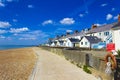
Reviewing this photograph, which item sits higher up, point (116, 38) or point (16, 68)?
point (116, 38)

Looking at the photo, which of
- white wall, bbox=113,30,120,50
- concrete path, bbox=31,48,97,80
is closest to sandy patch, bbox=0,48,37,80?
concrete path, bbox=31,48,97,80

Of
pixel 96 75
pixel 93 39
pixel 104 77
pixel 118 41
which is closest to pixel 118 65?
pixel 104 77

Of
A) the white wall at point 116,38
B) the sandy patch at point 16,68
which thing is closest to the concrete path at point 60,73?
the sandy patch at point 16,68

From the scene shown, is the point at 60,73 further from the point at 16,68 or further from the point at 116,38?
the point at 116,38

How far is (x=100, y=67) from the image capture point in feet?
34.9

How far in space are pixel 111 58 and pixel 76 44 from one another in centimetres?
6842

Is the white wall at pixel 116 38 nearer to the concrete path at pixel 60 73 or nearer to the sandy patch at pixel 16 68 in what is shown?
the concrete path at pixel 60 73

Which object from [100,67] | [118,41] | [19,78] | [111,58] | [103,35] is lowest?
[19,78]

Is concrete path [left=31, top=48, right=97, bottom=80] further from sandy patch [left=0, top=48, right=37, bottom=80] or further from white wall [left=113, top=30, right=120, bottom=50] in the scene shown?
white wall [left=113, top=30, right=120, bottom=50]

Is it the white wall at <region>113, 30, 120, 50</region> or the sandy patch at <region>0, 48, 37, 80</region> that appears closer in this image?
the sandy patch at <region>0, 48, 37, 80</region>

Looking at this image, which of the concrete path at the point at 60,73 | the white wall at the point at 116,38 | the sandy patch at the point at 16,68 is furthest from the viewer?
the white wall at the point at 116,38

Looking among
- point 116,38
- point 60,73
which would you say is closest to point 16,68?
point 60,73

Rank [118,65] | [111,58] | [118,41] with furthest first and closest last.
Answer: [118,41] < [118,65] < [111,58]

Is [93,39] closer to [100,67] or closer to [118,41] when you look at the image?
[118,41]
